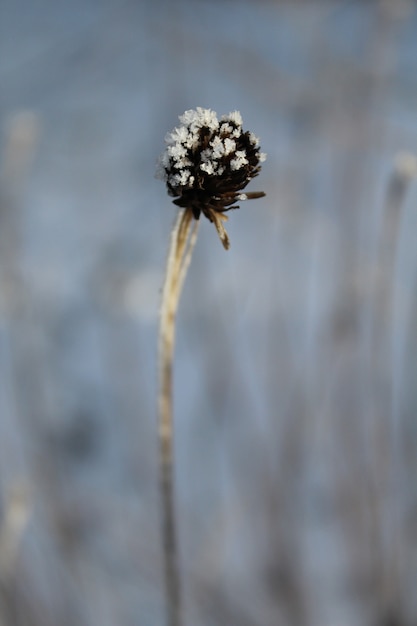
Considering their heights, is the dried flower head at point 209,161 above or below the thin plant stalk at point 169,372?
above

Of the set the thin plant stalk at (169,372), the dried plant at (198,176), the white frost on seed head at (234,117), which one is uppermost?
the white frost on seed head at (234,117)

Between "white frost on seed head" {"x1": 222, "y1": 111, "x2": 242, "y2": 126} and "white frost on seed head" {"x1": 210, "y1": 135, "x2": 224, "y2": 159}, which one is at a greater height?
"white frost on seed head" {"x1": 222, "y1": 111, "x2": 242, "y2": 126}

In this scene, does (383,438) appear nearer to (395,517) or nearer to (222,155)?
(395,517)

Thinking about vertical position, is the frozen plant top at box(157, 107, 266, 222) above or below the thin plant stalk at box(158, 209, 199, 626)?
above

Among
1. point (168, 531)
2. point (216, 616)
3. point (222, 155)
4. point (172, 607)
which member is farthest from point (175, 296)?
point (216, 616)

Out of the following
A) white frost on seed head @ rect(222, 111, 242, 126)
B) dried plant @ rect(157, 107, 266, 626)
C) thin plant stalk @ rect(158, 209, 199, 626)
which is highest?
white frost on seed head @ rect(222, 111, 242, 126)
